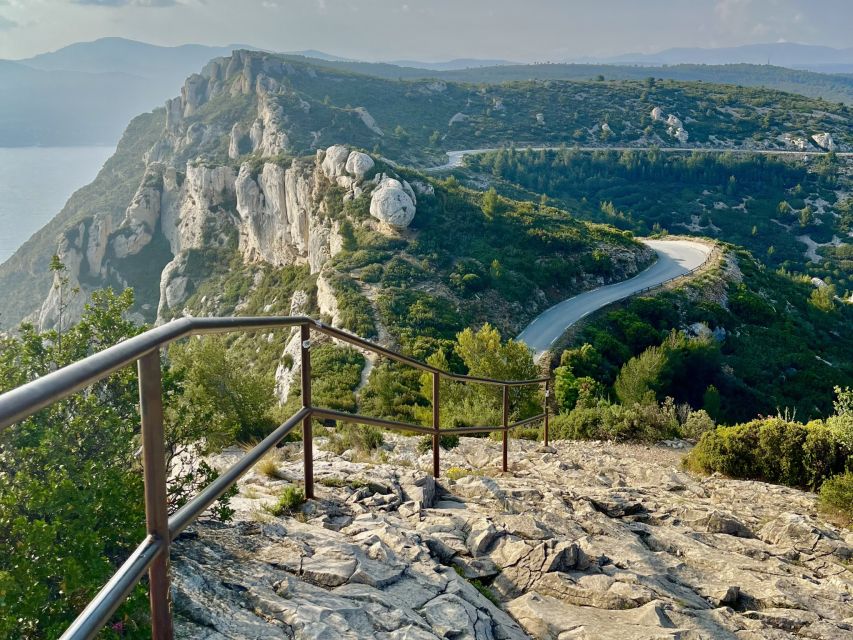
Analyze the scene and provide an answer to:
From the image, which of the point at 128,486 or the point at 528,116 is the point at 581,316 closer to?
the point at 128,486

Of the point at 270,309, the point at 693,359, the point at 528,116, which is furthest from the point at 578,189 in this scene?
the point at 693,359

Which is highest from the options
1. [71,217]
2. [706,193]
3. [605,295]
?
[706,193]

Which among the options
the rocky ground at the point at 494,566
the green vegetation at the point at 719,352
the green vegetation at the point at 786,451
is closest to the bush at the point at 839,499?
the rocky ground at the point at 494,566

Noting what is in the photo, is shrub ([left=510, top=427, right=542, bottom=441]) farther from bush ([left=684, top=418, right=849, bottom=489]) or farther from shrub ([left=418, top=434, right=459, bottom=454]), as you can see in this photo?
bush ([left=684, top=418, right=849, bottom=489])

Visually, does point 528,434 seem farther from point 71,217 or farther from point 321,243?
point 71,217

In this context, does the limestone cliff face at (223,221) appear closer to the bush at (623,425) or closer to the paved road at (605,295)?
the paved road at (605,295)

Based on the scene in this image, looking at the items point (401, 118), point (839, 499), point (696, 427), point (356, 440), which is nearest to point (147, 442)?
point (356, 440)

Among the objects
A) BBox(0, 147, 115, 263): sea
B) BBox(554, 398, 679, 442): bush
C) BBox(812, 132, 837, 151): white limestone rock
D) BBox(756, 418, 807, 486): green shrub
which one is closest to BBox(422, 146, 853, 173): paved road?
BBox(812, 132, 837, 151): white limestone rock
